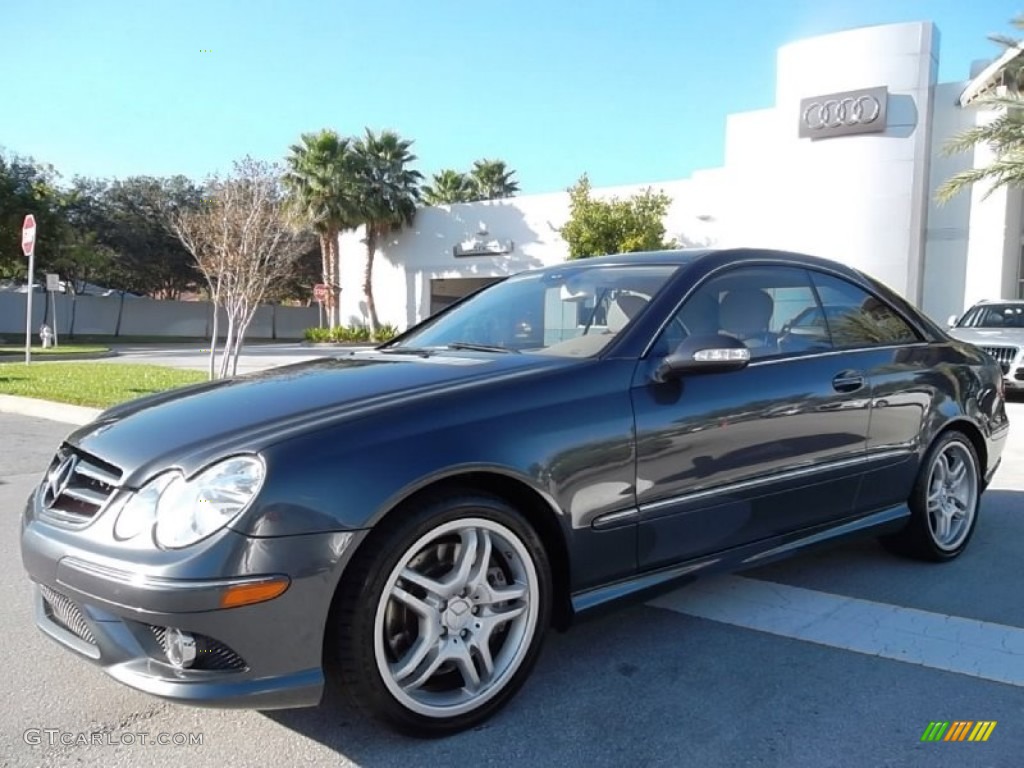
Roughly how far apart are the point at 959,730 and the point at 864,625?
87 cm

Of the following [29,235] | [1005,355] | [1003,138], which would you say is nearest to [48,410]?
[29,235]

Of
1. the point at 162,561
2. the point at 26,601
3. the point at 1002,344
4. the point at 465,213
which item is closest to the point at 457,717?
the point at 162,561

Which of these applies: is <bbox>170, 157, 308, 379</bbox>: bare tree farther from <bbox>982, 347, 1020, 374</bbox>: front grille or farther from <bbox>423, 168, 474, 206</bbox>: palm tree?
<bbox>423, 168, 474, 206</bbox>: palm tree

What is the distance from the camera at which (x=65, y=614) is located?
2.50 meters

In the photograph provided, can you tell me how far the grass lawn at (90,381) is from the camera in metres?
11.3

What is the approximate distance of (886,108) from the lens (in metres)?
21.6

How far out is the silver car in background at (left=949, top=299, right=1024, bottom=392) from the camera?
1142 cm

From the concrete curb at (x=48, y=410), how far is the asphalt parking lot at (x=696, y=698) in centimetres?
640

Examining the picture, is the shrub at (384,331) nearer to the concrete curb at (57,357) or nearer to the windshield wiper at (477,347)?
the concrete curb at (57,357)

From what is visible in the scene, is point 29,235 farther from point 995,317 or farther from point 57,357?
point 995,317

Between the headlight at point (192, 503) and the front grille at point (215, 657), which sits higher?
the headlight at point (192, 503)

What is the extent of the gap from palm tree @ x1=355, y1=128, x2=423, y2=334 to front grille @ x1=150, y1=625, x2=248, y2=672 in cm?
3267

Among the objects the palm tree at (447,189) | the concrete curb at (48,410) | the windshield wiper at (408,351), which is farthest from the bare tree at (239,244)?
the palm tree at (447,189)

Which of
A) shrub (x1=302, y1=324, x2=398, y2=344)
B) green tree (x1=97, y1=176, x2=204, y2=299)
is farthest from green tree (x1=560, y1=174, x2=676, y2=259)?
green tree (x1=97, y1=176, x2=204, y2=299)
